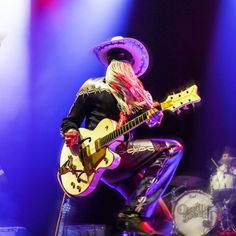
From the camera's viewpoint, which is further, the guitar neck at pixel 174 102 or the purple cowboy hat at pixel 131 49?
the purple cowboy hat at pixel 131 49

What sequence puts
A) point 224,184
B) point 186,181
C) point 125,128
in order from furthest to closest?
point 224,184 → point 186,181 → point 125,128

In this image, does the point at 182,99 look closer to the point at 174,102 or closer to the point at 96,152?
the point at 174,102

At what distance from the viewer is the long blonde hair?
3576 millimetres

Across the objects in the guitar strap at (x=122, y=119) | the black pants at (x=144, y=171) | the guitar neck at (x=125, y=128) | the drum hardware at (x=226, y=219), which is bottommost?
the drum hardware at (x=226, y=219)

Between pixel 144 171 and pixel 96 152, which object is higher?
pixel 96 152

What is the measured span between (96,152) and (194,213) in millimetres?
2641

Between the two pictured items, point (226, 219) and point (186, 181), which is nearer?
point (226, 219)

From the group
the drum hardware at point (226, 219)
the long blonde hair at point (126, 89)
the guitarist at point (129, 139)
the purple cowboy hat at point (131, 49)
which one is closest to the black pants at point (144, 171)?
the guitarist at point (129, 139)

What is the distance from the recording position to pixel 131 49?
12.5 feet

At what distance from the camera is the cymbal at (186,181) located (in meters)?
5.57

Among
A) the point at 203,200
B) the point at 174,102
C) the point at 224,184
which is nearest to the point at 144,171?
the point at 174,102

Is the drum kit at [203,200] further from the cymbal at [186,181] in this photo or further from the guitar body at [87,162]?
the guitar body at [87,162]

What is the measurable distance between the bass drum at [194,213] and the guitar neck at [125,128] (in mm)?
2549

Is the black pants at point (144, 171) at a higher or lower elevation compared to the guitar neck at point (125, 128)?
lower
